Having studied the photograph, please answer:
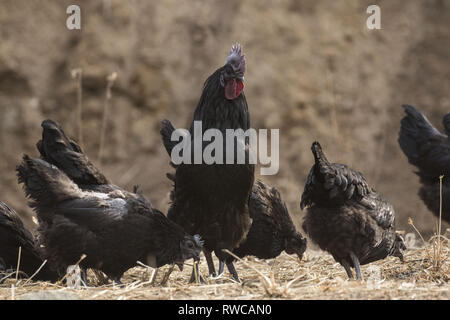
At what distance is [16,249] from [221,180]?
76.8 inches

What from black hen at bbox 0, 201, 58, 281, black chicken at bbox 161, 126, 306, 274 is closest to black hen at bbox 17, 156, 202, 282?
black hen at bbox 0, 201, 58, 281

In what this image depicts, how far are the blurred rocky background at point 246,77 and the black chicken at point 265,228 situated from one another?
312 centimetres

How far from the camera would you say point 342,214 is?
16.7 ft

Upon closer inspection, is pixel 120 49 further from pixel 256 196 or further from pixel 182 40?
pixel 256 196

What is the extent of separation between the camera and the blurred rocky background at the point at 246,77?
923cm

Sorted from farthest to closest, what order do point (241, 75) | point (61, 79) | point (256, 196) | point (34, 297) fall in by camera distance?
point (61, 79) → point (256, 196) → point (241, 75) → point (34, 297)

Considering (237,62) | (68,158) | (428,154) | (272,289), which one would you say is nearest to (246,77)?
(428,154)

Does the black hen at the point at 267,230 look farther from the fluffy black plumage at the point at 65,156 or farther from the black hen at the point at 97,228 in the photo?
the fluffy black plumage at the point at 65,156

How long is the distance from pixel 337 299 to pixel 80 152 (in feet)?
9.02

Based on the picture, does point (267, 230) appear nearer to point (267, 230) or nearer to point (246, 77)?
point (267, 230)

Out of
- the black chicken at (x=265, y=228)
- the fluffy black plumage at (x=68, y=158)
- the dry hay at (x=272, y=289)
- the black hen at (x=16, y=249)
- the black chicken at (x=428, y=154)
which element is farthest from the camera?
the black chicken at (x=428, y=154)

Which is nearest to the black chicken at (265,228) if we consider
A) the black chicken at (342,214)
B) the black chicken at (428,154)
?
the black chicken at (342,214)

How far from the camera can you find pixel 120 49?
9.45 meters
